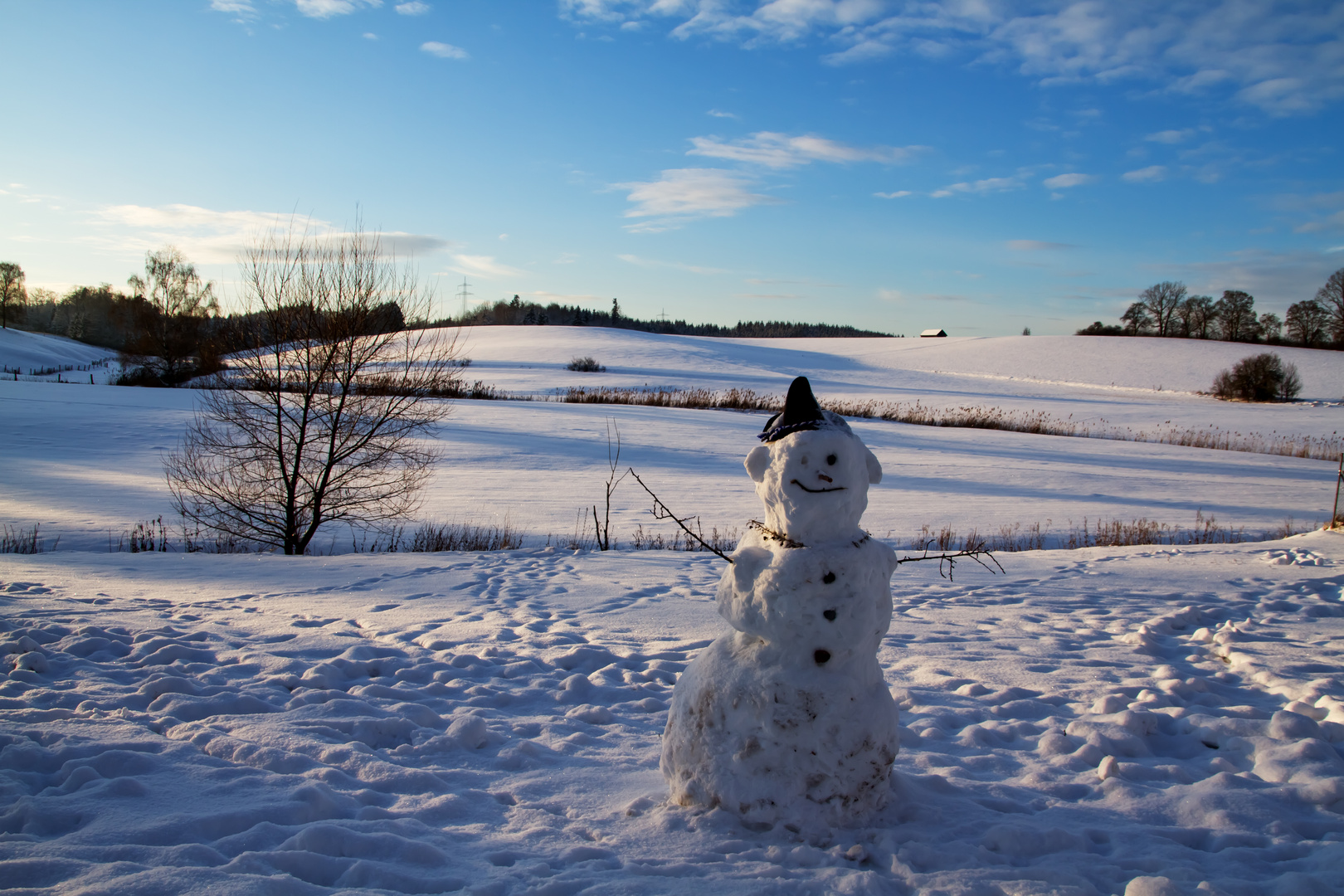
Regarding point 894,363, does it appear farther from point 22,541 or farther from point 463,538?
point 22,541

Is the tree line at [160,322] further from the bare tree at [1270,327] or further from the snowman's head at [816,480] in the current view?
the bare tree at [1270,327]

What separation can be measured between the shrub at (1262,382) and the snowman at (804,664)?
1667 inches

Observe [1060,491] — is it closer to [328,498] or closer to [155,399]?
[328,498]

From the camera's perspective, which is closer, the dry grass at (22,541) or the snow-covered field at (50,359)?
the dry grass at (22,541)

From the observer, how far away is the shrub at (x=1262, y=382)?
34.4 meters

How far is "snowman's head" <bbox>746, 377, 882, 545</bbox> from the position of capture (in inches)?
117

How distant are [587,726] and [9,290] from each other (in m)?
95.6

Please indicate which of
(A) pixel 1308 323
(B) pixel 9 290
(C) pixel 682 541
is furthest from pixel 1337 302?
(B) pixel 9 290

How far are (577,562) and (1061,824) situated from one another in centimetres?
617

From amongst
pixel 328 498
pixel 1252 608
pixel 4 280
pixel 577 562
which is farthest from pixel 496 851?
pixel 4 280

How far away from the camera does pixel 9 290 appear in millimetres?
70312

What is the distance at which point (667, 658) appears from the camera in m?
5.30

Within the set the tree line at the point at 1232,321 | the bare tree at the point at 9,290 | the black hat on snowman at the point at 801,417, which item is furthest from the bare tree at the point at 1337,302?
the bare tree at the point at 9,290

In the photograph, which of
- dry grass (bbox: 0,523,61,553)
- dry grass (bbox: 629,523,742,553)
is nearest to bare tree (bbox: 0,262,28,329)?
dry grass (bbox: 0,523,61,553)
